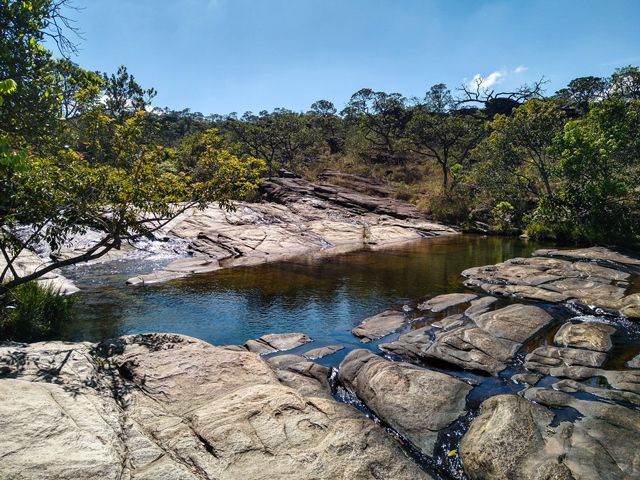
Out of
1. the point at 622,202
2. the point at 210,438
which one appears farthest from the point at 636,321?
the point at 622,202

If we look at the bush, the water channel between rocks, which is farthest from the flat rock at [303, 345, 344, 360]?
the bush

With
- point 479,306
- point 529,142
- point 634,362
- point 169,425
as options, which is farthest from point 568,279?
point 529,142

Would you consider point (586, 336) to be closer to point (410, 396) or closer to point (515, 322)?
point (515, 322)

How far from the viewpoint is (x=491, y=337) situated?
10664 mm

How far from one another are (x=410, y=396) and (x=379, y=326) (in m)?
4.99

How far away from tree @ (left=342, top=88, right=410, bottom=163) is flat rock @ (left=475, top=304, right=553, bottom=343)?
4761cm

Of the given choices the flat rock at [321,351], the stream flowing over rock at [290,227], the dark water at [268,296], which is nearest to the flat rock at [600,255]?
the dark water at [268,296]

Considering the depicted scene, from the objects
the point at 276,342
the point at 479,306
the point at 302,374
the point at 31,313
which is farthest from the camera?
the point at 479,306

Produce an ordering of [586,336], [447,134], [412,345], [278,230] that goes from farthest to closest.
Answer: [447,134], [278,230], [412,345], [586,336]

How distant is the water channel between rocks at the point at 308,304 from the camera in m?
9.24

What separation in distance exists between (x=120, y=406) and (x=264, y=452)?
2.69 meters

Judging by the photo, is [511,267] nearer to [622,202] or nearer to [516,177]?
[622,202]

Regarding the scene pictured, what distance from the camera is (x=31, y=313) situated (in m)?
11.0

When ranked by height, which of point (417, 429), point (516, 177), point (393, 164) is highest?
point (393, 164)
